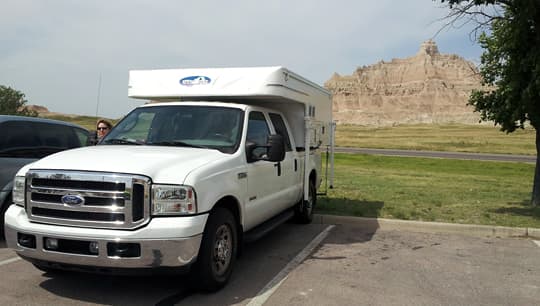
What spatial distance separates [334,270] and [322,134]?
13.3ft

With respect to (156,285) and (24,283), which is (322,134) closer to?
(156,285)

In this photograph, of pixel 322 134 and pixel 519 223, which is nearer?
pixel 519 223

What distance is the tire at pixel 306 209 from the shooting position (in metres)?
8.42

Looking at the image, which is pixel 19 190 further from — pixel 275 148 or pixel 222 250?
pixel 275 148

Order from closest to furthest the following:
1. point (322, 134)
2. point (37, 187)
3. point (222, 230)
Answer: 1. point (37, 187)
2. point (222, 230)
3. point (322, 134)

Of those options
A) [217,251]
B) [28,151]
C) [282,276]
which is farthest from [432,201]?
[28,151]

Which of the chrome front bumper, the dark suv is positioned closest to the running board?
the chrome front bumper

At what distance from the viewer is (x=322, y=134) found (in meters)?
9.62

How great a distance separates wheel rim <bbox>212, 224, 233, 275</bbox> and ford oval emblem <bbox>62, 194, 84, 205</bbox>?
51.3 inches

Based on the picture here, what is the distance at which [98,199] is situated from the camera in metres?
4.38

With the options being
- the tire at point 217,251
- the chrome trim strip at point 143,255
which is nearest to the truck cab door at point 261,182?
the tire at point 217,251

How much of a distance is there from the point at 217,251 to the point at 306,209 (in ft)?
12.1

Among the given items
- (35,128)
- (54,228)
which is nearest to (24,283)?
(54,228)

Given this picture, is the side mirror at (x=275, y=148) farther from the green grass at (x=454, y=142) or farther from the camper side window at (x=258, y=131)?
the green grass at (x=454, y=142)
